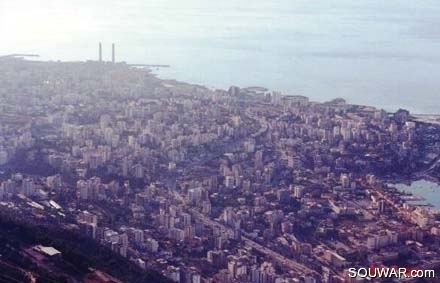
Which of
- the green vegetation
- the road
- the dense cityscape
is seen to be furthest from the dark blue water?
the green vegetation

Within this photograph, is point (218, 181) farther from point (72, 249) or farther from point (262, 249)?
point (72, 249)

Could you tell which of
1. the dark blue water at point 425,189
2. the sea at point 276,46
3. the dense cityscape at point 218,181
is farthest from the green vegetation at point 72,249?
the sea at point 276,46

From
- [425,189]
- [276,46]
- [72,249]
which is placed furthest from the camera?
[276,46]

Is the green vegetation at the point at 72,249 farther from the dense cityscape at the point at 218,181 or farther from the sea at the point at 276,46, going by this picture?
the sea at the point at 276,46

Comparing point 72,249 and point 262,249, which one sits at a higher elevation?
point 72,249

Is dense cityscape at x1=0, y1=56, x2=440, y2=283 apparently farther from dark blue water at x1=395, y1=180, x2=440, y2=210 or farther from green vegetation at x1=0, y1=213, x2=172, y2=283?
dark blue water at x1=395, y1=180, x2=440, y2=210

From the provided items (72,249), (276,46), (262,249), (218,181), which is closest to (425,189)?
(218,181)

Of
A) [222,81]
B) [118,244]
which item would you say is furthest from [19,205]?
[222,81]
